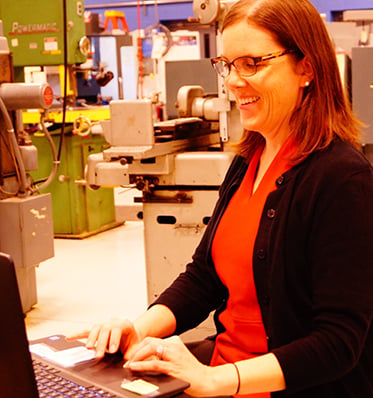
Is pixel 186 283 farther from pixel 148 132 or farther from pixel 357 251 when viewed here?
pixel 148 132

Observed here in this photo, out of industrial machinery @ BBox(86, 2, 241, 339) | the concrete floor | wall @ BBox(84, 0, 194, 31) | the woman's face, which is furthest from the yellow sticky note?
wall @ BBox(84, 0, 194, 31)

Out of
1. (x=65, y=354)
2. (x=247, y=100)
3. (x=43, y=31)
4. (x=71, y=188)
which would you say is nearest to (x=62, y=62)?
(x=43, y=31)

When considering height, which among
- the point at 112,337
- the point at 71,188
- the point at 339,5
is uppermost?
the point at 339,5

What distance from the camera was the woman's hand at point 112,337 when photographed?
126 centimetres

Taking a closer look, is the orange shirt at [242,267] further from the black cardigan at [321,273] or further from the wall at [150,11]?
the wall at [150,11]

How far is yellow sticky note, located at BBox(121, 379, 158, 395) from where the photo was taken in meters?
1.04

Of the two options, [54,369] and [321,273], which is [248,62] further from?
[54,369]

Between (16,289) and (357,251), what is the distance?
64 cm

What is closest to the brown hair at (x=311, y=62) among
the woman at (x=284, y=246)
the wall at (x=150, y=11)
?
the woman at (x=284, y=246)

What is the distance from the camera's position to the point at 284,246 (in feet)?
4.27

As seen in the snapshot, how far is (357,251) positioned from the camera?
1.22 metres

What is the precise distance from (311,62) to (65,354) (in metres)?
0.72

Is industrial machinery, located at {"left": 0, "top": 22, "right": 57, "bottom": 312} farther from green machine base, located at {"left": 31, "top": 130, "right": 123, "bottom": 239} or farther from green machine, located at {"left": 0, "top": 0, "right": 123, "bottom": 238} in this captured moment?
green machine base, located at {"left": 31, "top": 130, "right": 123, "bottom": 239}

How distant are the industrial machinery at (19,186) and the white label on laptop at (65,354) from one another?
207 cm
